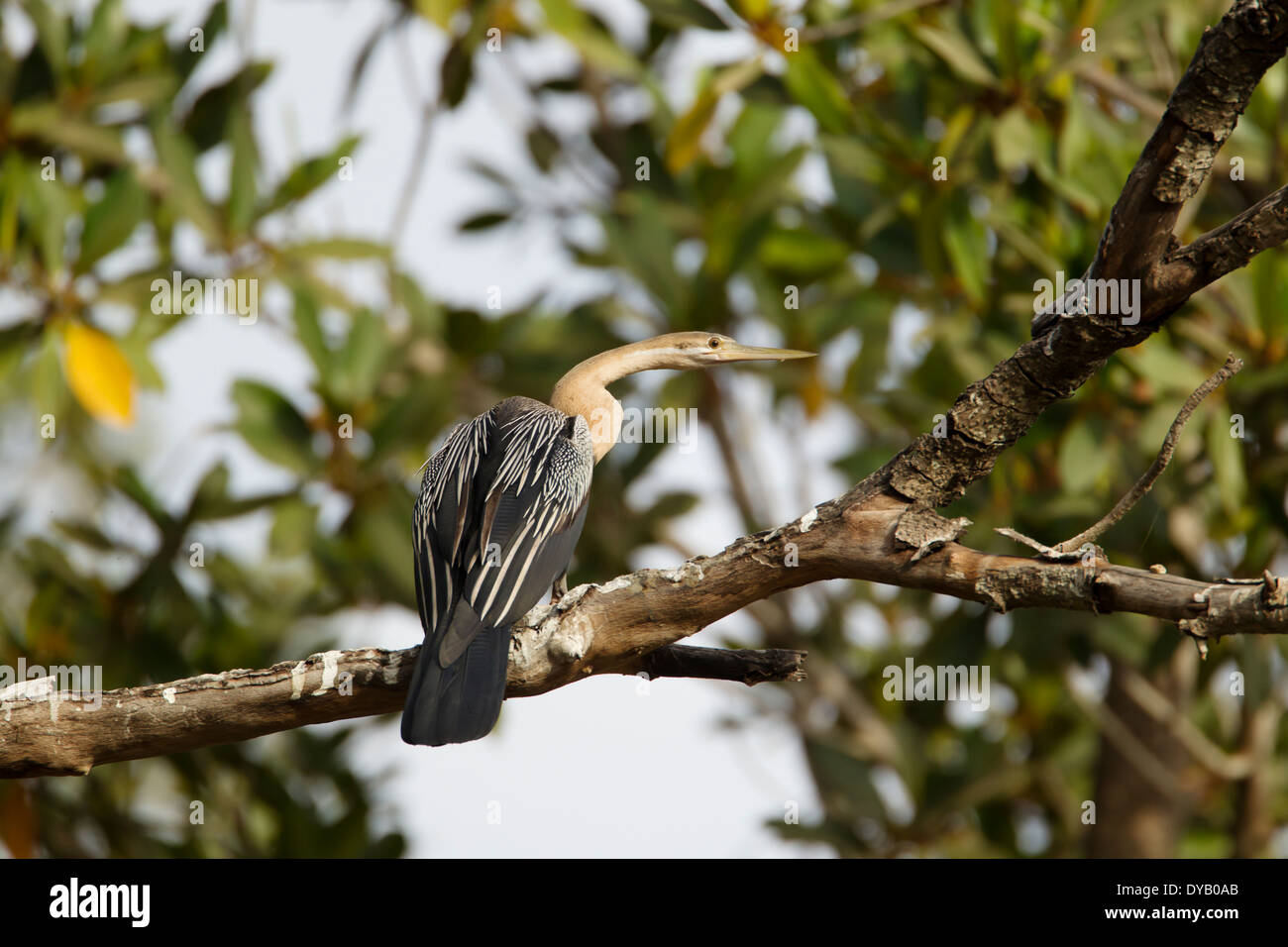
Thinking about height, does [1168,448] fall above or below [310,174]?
below

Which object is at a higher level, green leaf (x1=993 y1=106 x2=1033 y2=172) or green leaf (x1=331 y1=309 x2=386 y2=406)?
green leaf (x1=993 y1=106 x2=1033 y2=172)

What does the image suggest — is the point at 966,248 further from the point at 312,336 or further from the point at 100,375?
the point at 100,375

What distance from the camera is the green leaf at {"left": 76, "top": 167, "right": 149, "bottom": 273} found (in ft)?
14.1

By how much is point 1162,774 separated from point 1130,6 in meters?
3.18

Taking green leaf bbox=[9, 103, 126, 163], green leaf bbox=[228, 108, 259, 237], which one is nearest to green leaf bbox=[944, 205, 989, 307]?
green leaf bbox=[228, 108, 259, 237]

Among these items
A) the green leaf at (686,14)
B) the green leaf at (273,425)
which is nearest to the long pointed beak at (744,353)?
the green leaf at (686,14)

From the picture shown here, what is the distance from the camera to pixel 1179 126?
1.83 meters

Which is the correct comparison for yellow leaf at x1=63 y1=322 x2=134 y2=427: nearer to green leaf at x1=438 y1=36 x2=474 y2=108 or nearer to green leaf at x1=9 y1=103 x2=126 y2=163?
green leaf at x1=9 y1=103 x2=126 y2=163

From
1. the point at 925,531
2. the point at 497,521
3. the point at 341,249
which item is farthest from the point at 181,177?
the point at 925,531

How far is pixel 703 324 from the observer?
4.80m

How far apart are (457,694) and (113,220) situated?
2856mm

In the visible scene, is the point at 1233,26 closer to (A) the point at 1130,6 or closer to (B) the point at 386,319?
(A) the point at 1130,6

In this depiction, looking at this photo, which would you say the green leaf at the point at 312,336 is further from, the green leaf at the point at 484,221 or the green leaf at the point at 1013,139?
the green leaf at the point at 1013,139

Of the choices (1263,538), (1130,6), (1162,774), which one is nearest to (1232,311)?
(1263,538)
